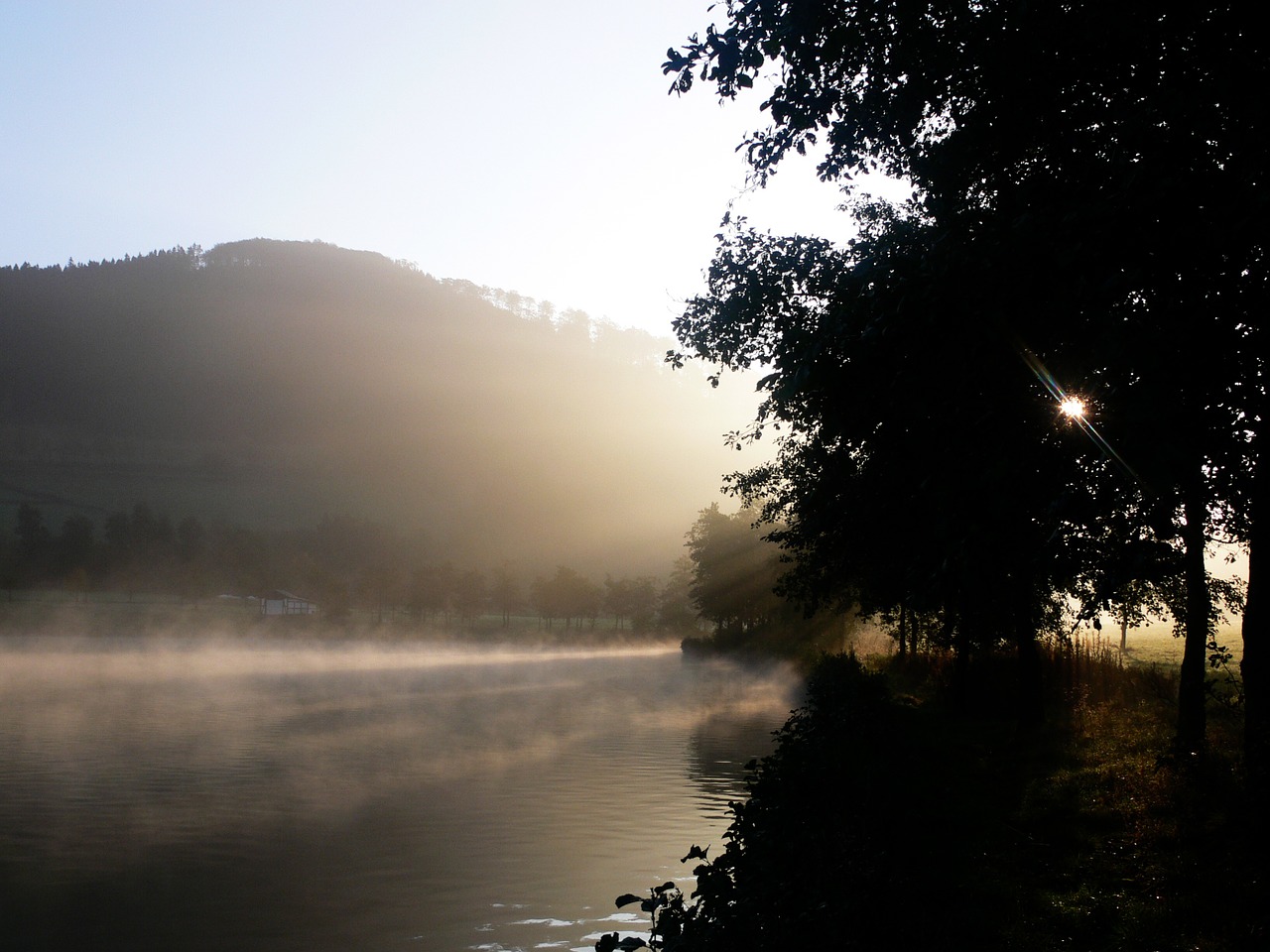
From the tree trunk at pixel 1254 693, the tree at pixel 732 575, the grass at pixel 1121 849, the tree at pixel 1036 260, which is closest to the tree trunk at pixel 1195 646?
the grass at pixel 1121 849

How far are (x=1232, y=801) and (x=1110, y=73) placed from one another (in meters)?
8.11

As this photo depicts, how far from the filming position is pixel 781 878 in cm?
822

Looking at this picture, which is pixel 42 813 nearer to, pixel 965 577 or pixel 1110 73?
pixel 965 577

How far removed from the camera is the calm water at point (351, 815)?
12.8 metres

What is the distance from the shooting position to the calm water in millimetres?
12805

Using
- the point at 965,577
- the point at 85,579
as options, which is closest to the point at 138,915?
the point at 965,577

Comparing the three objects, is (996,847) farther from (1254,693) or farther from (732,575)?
(732,575)

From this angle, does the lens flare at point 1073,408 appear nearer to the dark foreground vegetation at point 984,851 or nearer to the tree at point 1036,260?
the tree at point 1036,260

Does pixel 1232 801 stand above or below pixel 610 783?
above

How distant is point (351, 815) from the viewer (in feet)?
65.8

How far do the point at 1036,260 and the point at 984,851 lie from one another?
6.43m

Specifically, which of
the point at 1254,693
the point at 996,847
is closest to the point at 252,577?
the point at 996,847

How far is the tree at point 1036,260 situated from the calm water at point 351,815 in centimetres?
719

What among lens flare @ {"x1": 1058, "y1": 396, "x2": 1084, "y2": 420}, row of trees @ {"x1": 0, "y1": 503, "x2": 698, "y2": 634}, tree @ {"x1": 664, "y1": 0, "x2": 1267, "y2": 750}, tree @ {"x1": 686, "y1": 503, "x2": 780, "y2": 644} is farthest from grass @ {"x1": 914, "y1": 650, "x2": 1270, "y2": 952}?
row of trees @ {"x1": 0, "y1": 503, "x2": 698, "y2": 634}
